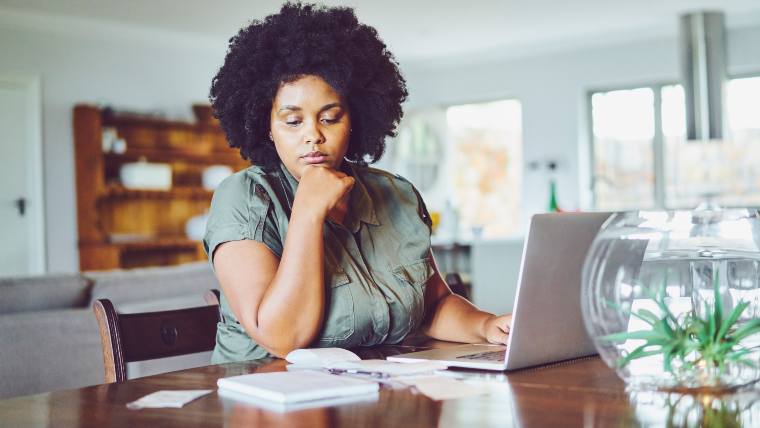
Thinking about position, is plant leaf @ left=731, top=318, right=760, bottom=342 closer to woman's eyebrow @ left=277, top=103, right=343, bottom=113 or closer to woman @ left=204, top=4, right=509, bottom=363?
woman @ left=204, top=4, right=509, bottom=363

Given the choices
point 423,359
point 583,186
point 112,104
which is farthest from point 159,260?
point 423,359

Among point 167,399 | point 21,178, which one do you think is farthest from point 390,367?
point 21,178

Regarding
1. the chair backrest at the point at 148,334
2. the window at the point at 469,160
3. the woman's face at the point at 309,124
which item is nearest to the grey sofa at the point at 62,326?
the chair backrest at the point at 148,334

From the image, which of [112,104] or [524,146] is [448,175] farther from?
[112,104]

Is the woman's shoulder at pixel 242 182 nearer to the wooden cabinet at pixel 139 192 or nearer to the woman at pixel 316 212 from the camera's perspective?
the woman at pixel 316 212

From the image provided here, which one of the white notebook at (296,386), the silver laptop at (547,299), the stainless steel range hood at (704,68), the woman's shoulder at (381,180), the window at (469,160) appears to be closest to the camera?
the white notebook at (296,386)

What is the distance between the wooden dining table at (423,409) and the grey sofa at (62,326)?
1.78m

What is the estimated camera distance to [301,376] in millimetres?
1144

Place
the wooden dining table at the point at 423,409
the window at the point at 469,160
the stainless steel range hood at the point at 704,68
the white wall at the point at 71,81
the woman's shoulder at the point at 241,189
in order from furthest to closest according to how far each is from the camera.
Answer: the window at the point at 469,160 → the stainless steel range hood at the point at 704,68 → the white wall at the point at 71,81 → the woman's shoulder at the point at 241,189 → the wooden dining table at the point at 423,409

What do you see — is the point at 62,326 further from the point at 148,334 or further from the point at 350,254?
the point at 350,254

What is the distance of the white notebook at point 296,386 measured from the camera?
3.38 feet

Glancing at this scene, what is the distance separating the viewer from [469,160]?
9.45 metres

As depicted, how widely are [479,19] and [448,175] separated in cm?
248

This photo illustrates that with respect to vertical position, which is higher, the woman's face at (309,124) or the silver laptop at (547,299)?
the woman's face at (309,124)
